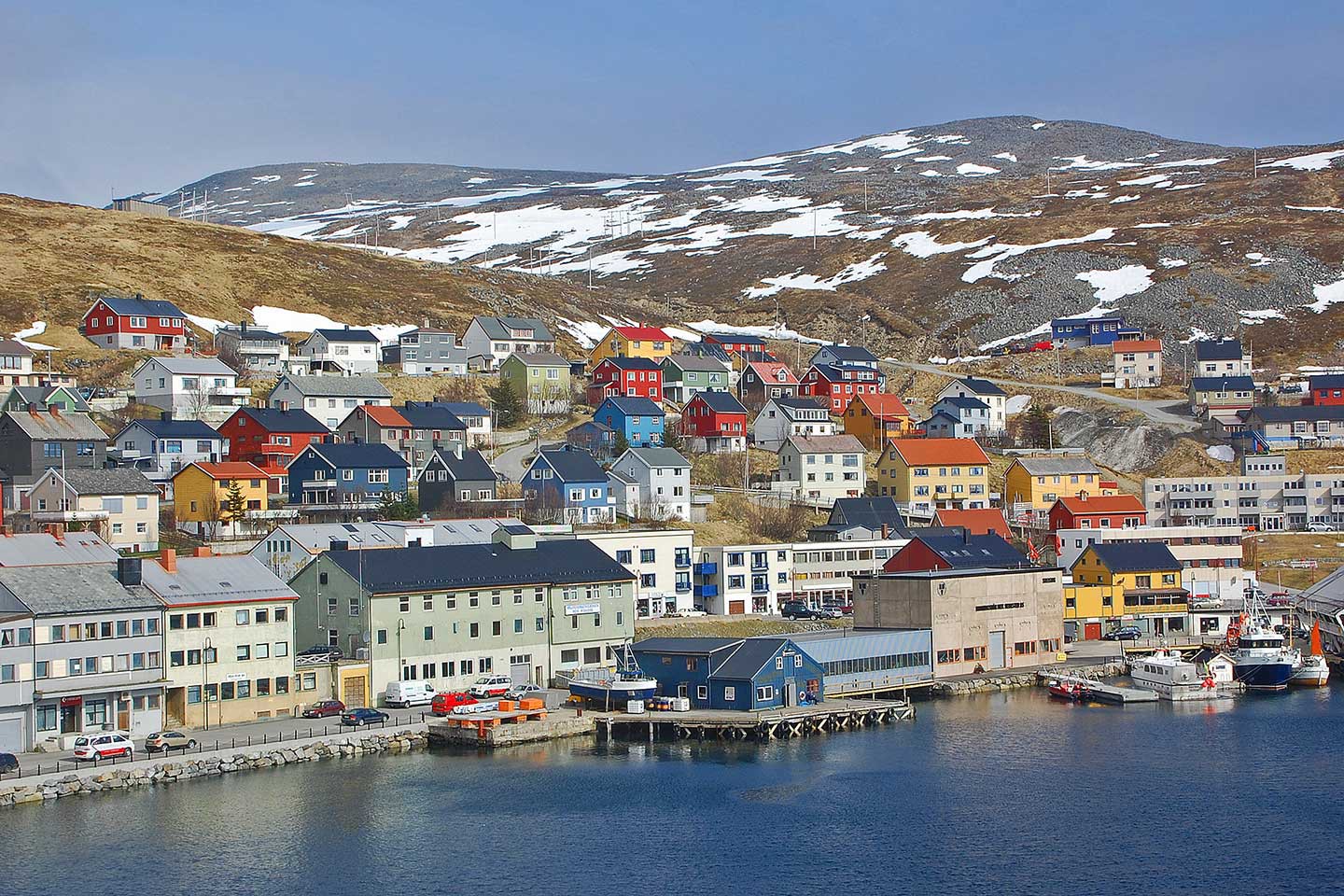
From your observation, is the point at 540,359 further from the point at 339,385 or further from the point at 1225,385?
the point at 1225,385

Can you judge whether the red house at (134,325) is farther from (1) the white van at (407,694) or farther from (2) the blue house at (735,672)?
(2) the blue house at (735,672)

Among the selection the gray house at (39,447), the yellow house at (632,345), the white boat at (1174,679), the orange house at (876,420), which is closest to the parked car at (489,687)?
the gray house at (39,447)

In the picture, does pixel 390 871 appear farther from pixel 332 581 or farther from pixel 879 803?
pixel 332 581

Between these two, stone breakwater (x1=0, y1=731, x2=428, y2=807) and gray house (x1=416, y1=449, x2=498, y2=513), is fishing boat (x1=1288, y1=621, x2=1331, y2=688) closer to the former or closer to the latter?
stone breakwater (x1=0, y1=731, x2=428, y2=807)

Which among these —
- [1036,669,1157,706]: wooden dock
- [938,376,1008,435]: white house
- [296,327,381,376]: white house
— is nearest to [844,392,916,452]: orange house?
[938,376,1008,435]: white house

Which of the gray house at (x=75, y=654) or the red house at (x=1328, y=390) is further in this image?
the red house at (x=1328, y=390)

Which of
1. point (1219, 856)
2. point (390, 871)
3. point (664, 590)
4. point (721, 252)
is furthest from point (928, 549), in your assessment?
point (721, 252)
